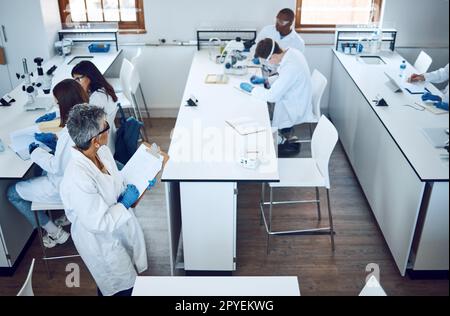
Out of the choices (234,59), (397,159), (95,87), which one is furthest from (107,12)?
(397,159)

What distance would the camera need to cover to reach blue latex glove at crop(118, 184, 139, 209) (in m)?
2.43

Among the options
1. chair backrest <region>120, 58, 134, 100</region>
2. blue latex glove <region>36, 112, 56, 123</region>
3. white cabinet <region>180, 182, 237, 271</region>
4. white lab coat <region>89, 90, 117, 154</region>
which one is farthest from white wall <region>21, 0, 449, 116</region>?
white cabinet <region>180, 182, 237, 271</region>

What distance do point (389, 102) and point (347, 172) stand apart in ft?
2.61

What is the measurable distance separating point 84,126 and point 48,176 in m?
0.79

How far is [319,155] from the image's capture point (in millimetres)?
3080

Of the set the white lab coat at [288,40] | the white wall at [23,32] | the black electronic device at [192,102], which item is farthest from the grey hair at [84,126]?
the white wall at [23,32]

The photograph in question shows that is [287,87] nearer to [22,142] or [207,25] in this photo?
[207,25]

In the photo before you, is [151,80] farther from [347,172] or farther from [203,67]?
[347,172]

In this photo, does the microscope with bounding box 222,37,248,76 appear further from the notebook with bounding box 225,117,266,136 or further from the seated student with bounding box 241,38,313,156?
the notebook with bounding box 225,117,266,136

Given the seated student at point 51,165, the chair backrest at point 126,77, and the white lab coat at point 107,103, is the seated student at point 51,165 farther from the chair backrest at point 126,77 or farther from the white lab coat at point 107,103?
the chair backrest at point 126,77

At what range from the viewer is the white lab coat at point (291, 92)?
3533 millimetres

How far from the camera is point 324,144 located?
3.00 m

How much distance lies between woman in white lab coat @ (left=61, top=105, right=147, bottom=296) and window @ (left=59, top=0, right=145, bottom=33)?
270 cm
